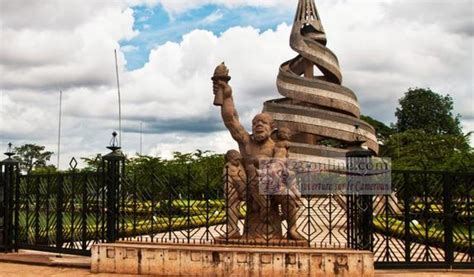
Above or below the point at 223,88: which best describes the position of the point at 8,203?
below

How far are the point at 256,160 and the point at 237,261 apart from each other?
1852 millimetres

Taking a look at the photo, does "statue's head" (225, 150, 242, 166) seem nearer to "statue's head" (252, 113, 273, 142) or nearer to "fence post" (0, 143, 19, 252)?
"statue's head" (252, 113, 273, 142)

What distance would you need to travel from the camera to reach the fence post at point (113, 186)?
8.66 meters

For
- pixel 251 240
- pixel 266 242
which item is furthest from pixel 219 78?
pixel 266 242

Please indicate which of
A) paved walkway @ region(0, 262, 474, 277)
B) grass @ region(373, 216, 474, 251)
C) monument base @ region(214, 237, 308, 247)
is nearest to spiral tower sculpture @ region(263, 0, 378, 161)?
grass @ region(373, 216, 474, 251)

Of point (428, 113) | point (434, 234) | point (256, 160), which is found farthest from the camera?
point (428, 113)

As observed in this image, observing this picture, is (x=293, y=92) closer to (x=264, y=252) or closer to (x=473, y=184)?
(x=473, y=184)

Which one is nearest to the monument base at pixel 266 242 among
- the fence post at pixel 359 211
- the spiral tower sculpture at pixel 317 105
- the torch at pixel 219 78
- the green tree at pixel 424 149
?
the fence post at pixel 359 211

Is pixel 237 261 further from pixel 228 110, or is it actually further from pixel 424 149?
pixel 424 149

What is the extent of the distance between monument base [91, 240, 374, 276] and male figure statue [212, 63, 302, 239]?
1.95 feet

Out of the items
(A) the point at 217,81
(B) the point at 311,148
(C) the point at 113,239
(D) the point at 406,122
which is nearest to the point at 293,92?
(B) the point at 311,148

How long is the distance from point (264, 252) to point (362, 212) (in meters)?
1.83

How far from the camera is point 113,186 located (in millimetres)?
8742

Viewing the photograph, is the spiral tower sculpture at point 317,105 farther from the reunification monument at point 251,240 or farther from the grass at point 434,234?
the reunification monument at point 251,240
